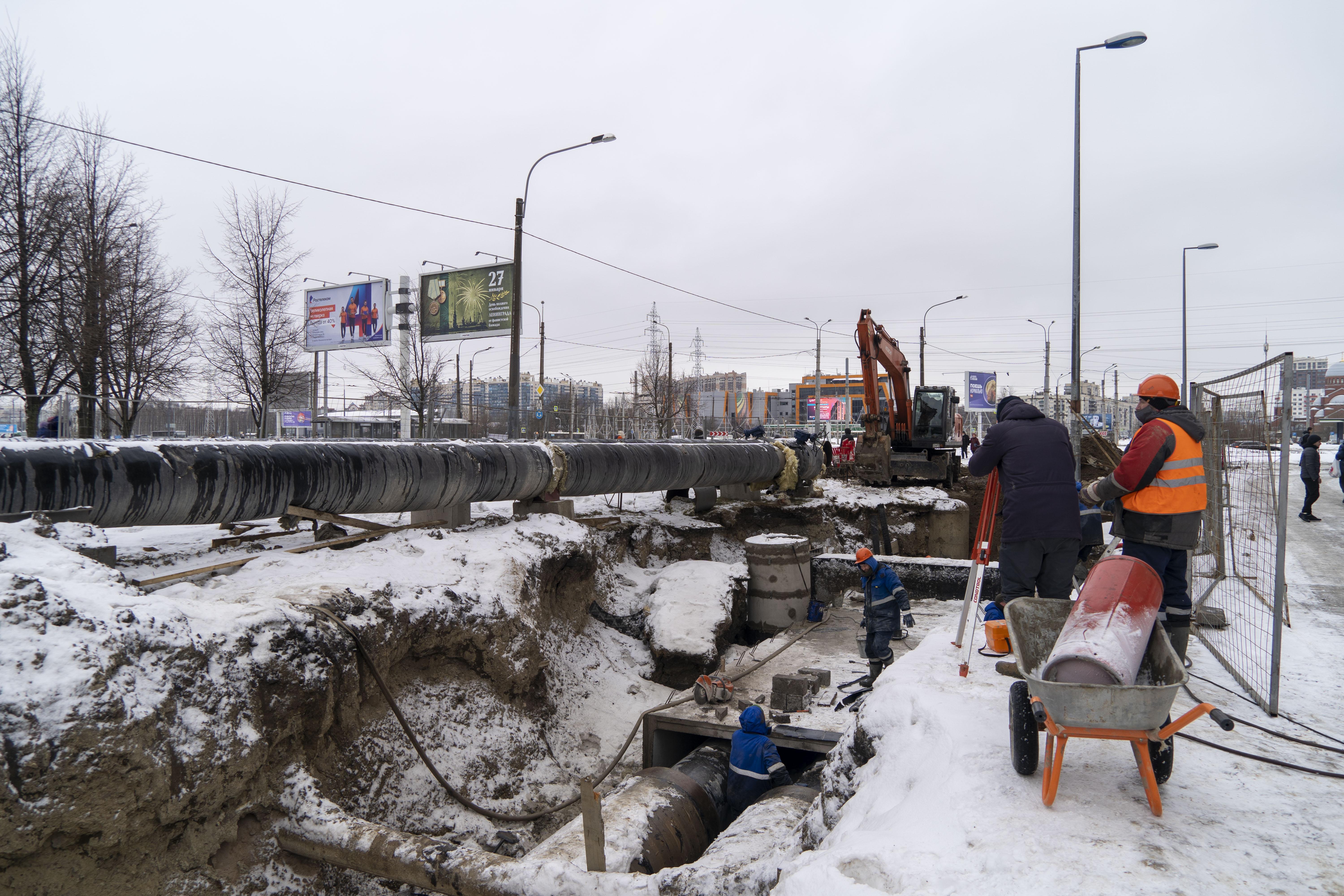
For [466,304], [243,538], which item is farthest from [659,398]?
[243,538]

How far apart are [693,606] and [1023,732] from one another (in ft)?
23.3

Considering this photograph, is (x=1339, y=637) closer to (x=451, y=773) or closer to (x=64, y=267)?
(x=451, y=773)

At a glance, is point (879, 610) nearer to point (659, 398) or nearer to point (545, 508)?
point (545, 508)

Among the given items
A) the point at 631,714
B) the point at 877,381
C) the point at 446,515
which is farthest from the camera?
the point at 877,381

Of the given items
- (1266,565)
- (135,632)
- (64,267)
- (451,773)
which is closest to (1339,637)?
(1266,565)

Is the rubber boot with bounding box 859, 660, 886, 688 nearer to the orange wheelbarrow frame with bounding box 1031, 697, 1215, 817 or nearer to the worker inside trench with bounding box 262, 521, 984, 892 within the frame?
the worker inside trench with bounding box 262, 521, 984, 892

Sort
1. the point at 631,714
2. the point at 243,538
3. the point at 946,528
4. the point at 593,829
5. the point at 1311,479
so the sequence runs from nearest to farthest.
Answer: the point at 593,829
the point at 243,538
the point at 631,714
the point at 1311,479
the point at 946,528

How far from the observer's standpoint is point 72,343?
12516 mm

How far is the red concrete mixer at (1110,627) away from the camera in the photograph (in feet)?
9.75

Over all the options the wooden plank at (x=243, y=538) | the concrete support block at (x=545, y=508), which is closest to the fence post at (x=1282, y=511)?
the concrete support block at (x=545, y=508)

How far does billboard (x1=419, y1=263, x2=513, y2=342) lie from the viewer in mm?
22984

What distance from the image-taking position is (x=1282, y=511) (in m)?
3.94

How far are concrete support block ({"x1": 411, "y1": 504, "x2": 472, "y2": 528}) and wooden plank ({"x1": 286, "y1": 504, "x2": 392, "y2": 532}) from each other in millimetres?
467

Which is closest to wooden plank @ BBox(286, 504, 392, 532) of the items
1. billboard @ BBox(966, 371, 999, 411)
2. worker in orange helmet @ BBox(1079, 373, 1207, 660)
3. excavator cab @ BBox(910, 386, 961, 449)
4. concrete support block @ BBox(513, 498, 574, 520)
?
concrete support block @ BBox(513, 498, 574, 520)
